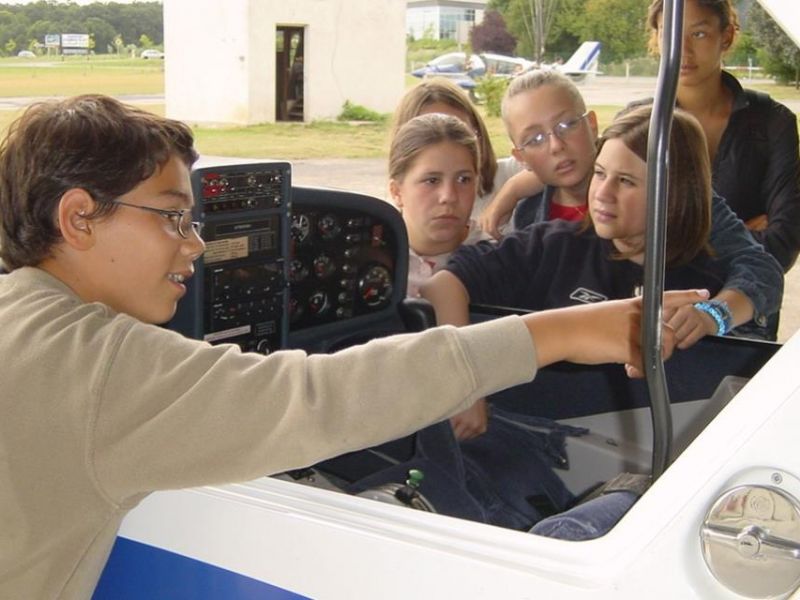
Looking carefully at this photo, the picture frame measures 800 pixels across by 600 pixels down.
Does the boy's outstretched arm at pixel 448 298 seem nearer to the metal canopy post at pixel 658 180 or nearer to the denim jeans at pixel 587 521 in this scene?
the denim jeans at pixel 587 521

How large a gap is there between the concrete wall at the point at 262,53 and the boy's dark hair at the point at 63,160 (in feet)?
3.85

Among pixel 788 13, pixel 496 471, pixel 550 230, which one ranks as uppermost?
pixel 788 13

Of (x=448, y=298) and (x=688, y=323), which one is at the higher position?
(x=688, y=323)

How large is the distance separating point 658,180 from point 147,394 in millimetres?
537

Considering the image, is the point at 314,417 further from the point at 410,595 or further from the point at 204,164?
the point at 204,164

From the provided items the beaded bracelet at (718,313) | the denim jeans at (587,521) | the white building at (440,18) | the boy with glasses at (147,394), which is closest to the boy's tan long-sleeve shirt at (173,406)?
the boy with glasses at (147,394)

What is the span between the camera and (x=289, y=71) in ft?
9.75

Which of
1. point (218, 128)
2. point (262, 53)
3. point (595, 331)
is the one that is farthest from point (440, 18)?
point (595, 331)

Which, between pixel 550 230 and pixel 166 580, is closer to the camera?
pixel 166 580

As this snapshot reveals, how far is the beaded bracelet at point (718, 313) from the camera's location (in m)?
1.56

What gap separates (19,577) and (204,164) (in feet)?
3.16

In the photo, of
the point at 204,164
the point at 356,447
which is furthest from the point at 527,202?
the point at 356,447

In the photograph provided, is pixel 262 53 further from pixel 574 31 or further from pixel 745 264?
pixel 745 264

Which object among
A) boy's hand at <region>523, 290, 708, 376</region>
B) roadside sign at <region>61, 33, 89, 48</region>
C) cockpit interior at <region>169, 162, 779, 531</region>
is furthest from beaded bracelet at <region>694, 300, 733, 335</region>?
roadside sign at <region>61, 33, 89, 48</region>
